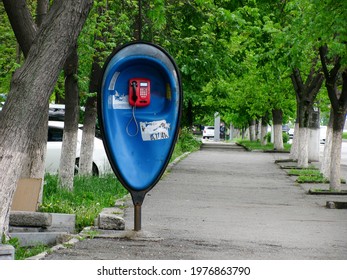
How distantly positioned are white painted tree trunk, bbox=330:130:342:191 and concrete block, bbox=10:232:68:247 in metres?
10.1

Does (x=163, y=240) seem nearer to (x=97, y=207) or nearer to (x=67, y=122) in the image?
(x=97, y=207)

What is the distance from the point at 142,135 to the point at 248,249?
6.68 ft

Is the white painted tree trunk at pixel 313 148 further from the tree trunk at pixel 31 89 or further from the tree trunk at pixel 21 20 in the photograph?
the tree trunk at pixel 31 89

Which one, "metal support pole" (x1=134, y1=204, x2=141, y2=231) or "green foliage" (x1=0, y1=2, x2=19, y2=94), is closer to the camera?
"metal support pole" (x1=134, y1=204, x2=141, y2=231)

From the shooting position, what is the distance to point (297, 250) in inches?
427

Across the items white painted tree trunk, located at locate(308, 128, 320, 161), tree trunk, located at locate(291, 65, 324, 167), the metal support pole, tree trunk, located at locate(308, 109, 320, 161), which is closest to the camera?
the metal support pole

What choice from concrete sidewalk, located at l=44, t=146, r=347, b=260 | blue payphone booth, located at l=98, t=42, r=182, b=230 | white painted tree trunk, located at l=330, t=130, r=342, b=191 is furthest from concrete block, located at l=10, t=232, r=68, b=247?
white painted tree trunk, located at l=330, t=130, r=342, b=191

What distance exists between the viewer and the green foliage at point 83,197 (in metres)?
13.2

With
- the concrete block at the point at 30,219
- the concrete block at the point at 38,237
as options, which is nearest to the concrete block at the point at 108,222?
the concrete block at the point at 30,219

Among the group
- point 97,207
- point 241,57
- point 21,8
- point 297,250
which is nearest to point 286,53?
point 241,57

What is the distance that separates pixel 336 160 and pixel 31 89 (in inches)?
447

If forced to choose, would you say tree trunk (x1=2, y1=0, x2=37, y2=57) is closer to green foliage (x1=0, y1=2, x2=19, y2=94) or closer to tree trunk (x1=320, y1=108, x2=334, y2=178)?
green foliage (x1=0, y1=2, x2=19, y2=94)

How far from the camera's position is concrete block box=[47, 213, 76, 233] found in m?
12.1

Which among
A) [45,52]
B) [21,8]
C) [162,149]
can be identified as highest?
[21,8]
